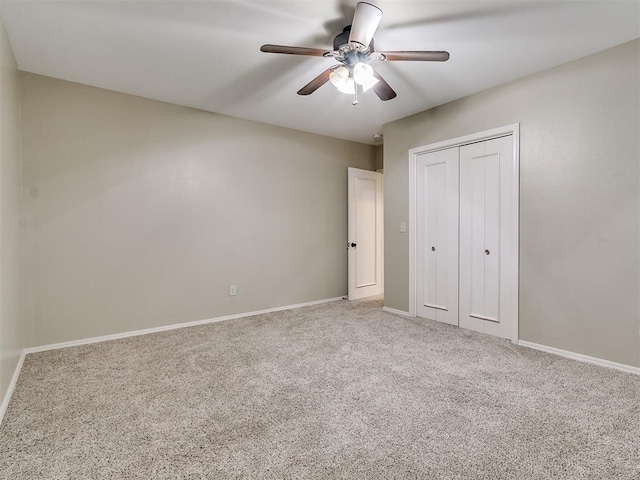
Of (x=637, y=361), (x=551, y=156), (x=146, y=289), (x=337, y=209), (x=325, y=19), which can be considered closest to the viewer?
(x=325, y=19)

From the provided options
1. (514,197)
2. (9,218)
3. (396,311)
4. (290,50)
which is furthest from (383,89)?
(9,218)

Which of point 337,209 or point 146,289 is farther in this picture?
point 337,209

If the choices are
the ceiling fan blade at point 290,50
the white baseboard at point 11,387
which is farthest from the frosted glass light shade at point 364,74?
the white baseboard at point 11,387

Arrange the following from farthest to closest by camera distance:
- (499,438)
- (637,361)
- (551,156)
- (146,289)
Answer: (146,289), (551,156), (637,361), (499,438)

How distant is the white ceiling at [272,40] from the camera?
7.01ft

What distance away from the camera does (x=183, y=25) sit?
2.30 meters

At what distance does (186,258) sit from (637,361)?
4148 mm

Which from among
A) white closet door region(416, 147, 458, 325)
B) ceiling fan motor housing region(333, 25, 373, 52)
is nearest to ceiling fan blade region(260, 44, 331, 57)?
ceiling fan motor housing region(333, 25, 373, 52)

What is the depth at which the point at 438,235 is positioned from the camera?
3.92 metres

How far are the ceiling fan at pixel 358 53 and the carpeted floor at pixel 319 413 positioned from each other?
7.03ft

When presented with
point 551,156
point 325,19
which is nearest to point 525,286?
point 551,156

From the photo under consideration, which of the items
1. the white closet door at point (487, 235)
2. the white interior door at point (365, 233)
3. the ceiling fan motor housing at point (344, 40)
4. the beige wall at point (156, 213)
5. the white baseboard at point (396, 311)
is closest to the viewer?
the ceiling fan motor housing at point (344, 40)

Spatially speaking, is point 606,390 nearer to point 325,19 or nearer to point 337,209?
point 325,19

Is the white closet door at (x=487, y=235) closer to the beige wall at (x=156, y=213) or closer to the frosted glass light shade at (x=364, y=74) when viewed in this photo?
the frosted glass light shade at (x=364, y=74)
